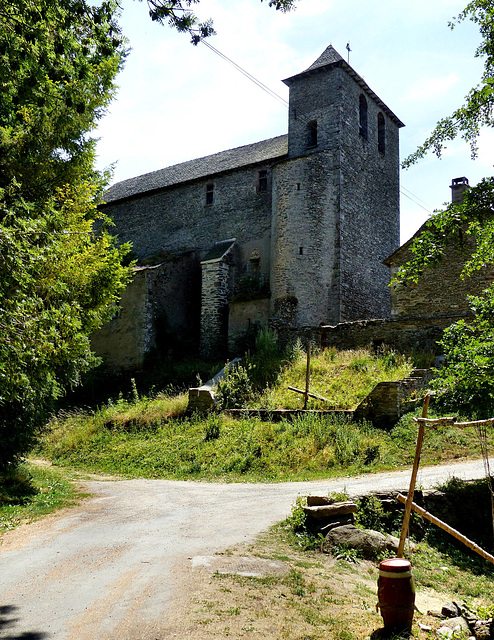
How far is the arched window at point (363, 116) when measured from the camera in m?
26.4

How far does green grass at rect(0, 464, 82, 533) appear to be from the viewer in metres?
8.02

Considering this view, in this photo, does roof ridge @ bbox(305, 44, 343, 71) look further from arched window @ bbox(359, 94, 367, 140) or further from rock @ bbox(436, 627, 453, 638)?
rock @ bbox(436, 627, 453, 638)

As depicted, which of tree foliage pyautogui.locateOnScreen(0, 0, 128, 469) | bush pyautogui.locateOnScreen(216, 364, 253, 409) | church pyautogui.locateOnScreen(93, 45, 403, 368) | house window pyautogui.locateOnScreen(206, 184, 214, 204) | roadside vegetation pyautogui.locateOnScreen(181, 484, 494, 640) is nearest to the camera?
roadside vegetation pyautogui.locateOnScreen(181, 484, 494, 640)

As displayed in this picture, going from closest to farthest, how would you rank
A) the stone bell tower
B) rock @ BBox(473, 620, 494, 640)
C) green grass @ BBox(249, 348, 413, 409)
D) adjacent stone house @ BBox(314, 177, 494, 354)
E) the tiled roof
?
1. rock @ BBox(473, 620, 494, 640)
2. green grass @ BBox(249, 348, 413, 409)
3. adjacent stone house @ BBox(314, 177, 494, 354)
4. the stone bell tower
5. the tiled roof

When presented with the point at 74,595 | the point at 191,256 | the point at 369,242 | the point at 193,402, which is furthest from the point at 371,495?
the point at 191,256

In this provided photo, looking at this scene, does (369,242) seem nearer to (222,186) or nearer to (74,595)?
(222,186)

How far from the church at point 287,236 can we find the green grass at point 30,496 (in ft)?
43.8

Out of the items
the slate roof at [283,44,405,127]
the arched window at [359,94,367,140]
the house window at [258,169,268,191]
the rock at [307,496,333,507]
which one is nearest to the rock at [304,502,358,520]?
the rock at [307,496,333,507]

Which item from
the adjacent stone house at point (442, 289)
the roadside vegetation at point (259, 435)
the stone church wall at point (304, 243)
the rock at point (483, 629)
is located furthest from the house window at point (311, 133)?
the rock at point (483, 629)

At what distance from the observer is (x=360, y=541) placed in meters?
6.59

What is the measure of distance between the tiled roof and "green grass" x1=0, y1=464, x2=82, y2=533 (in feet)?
65.9

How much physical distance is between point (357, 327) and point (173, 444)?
869 cm

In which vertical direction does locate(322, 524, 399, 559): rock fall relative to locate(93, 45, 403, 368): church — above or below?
below

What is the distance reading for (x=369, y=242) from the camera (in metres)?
25.8
